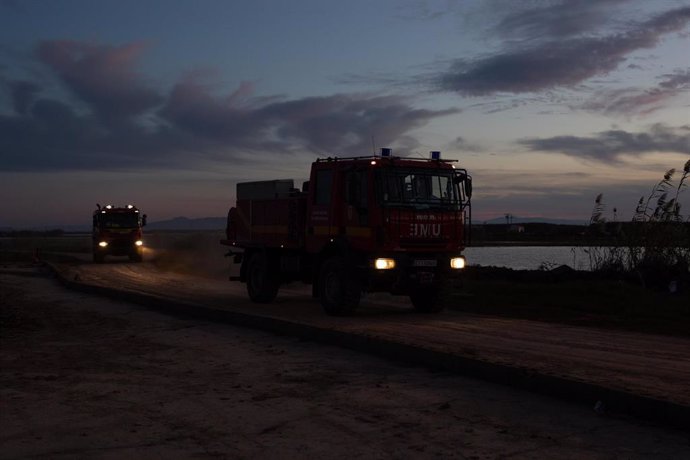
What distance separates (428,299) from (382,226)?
2.77 meters

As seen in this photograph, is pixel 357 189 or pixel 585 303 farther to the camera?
A: pixel 585 303

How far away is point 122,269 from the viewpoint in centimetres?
3603

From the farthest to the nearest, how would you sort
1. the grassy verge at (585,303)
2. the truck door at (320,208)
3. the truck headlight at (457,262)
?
the truck door at (320,208) → the truck headlight at (457,262) → the grassy verge at (585,303)

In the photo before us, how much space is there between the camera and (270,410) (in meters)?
7.98

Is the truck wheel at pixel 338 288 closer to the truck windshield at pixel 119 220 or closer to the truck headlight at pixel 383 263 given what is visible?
the truck headlight at pixel 383 263

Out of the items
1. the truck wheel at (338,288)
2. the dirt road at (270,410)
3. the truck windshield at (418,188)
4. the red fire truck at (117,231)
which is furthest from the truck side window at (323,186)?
the red fire truck at (117,231)

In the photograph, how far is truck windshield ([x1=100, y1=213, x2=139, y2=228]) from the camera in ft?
136

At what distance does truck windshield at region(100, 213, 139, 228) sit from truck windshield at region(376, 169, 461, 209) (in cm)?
2933

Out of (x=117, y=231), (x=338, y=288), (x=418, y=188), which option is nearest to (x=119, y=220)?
(x=117, y=231)

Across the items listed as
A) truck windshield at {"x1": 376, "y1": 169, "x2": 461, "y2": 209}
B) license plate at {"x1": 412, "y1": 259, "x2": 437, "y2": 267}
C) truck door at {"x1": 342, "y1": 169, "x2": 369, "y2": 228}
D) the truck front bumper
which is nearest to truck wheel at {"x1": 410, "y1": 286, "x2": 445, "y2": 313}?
the truck front bumper

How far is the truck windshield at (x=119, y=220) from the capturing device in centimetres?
4138

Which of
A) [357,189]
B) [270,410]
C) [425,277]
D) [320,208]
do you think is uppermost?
[357,189]

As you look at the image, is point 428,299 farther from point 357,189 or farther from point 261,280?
point 261,280

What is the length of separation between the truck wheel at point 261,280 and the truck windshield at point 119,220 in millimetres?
23738
